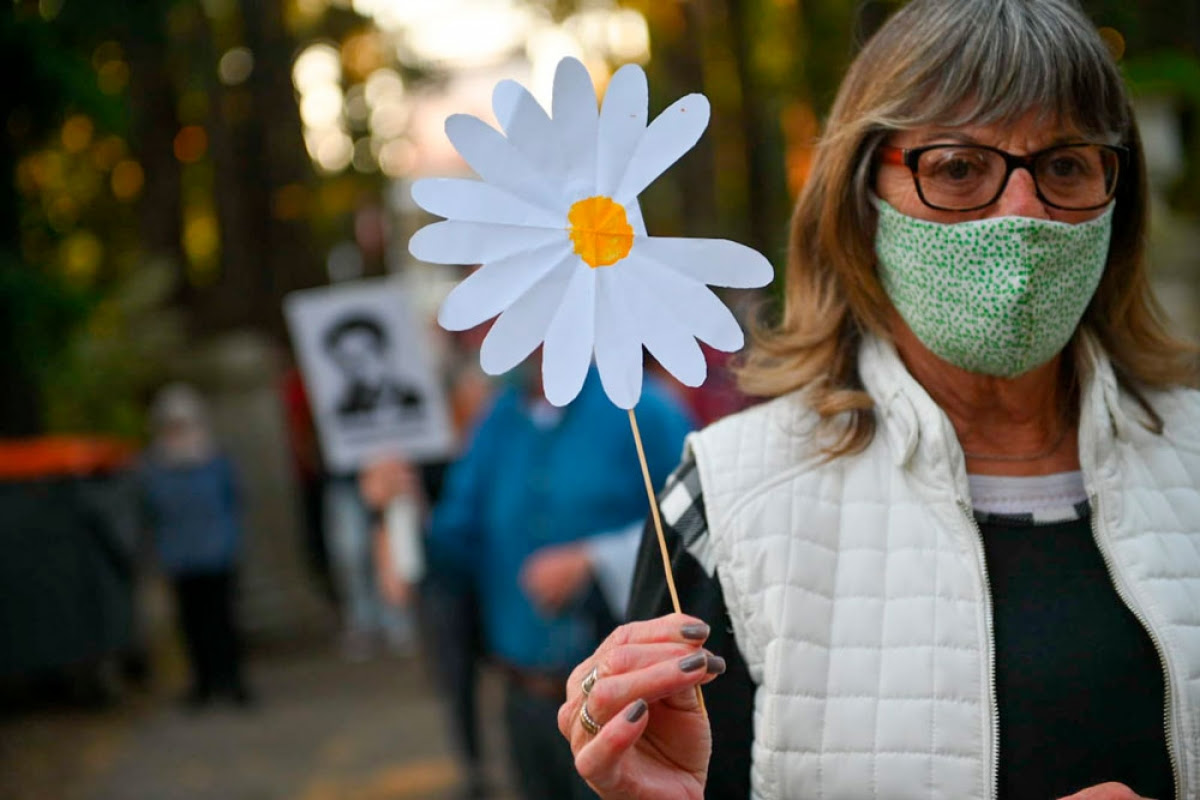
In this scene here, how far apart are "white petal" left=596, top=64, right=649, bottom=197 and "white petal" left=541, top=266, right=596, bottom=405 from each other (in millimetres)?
129

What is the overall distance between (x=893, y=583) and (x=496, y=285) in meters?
0.64

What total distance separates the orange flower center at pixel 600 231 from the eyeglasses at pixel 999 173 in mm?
432

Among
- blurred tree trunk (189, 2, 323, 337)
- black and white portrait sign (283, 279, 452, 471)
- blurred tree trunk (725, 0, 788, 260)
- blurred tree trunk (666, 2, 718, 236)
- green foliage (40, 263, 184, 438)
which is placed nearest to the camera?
black and white portrait sign (283, 279, 452, 471)

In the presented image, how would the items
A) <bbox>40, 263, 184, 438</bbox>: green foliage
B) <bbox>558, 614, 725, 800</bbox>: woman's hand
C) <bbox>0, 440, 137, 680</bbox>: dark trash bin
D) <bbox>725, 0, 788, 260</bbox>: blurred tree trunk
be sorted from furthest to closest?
<bbox>725, 0, 788, 260</bbox>: blurred tree trunk < <bbox>40, 263, 184, 438</bbox>: green foliage < <bbox>0, 440, 137, 680</bbox>: dark trash bin < <bbox>558, 614, 725, 800</bbox>: woman's hand

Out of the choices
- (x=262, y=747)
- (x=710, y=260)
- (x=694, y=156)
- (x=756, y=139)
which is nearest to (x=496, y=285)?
(x=710, y=260)

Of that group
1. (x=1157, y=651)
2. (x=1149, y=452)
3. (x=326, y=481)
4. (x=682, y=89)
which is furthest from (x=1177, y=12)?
(x=682, y=89)

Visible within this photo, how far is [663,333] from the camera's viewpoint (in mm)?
1748

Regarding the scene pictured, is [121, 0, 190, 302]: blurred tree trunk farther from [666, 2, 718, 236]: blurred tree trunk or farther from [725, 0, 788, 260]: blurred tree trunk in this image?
[725, 0, 788, 260]: blurred tree trunk

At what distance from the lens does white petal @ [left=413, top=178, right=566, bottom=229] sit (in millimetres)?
1736

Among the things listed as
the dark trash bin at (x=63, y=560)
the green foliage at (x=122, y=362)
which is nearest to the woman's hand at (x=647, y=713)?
the dark trash bin at (x=63, y=560)

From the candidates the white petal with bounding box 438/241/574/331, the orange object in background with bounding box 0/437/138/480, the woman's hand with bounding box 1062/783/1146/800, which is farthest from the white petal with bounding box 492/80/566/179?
the orange object in background with bounding box 0/437/138/480

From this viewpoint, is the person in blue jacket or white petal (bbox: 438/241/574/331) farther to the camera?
the person in blue jacket

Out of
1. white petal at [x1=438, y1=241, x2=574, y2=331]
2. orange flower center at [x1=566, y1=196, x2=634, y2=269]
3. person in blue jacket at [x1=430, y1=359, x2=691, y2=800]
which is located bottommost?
person in blue jacket at [x1=430, y1=359, x2=691, y2=800]

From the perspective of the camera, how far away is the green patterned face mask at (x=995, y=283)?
6.15ft
